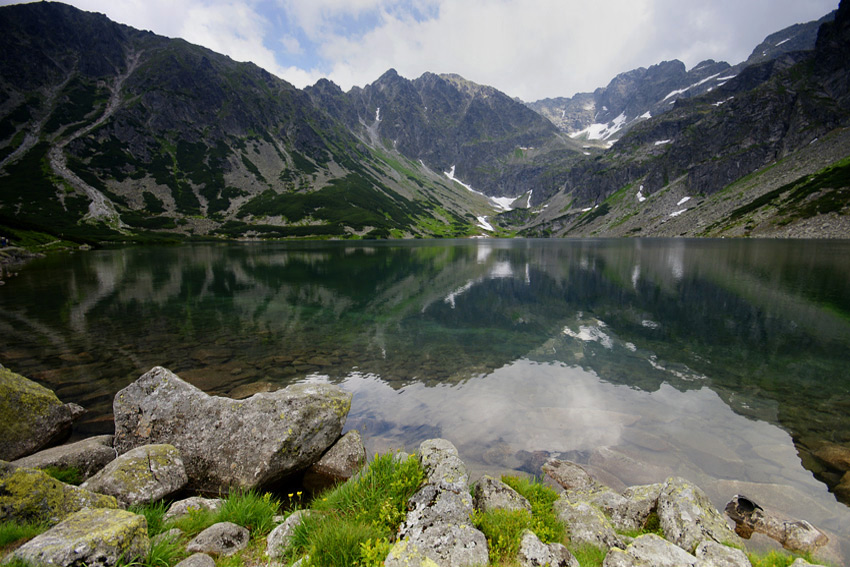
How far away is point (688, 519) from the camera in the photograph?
730 centimetres

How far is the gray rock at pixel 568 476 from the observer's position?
34.6 feet

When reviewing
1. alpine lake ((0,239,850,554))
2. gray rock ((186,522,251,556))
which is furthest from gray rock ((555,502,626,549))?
gray rock ((186,522,251,556))

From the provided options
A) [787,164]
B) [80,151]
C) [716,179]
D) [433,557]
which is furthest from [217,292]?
[716,179]

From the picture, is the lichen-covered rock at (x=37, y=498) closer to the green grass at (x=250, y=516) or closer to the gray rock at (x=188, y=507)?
the gray rock at (x=188, y=507)

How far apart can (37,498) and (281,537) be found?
4.27m

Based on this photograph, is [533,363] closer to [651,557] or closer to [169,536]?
[651,557]

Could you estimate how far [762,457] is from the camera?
1151 centimetres

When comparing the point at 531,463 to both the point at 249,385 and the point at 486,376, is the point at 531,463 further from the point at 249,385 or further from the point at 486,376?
the point at 249,385

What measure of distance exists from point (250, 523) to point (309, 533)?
2.24m

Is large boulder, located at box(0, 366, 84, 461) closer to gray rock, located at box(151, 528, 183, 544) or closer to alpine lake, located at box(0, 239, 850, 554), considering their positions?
Answer: alpine lake, located at box(0, 239, 850, 554)

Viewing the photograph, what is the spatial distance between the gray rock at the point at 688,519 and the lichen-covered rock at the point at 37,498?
37.7 feet

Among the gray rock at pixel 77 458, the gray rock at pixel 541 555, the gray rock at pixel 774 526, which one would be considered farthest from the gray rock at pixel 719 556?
the gray rock at pixel 77 458

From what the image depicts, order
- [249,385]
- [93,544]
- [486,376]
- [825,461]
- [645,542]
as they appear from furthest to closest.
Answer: [486,376] → [249,385] → [825,461] → [645,542] → [93,544]

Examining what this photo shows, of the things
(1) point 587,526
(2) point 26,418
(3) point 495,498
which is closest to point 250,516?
(3) point 495,498
